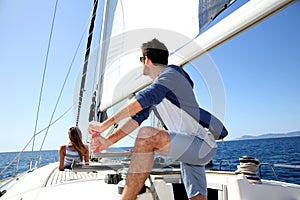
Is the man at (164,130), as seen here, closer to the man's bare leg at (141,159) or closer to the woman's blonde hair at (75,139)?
the man's bare leg at (141,159)

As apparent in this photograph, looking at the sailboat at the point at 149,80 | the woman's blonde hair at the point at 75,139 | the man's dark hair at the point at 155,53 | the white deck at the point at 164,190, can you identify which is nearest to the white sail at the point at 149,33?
the sailboat at the point at 149,80

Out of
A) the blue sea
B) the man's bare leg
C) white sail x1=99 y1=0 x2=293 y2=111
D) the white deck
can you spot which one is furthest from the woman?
the man's bare leg

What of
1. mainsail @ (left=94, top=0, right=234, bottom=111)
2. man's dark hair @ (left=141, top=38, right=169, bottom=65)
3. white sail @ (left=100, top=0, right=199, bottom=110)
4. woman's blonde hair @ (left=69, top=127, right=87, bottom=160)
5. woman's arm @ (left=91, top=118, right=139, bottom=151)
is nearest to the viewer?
woman's arm @ (left=91, top=118, right=139, bottom=151)

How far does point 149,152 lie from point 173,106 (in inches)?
15.5

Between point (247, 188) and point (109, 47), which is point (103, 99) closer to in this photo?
point (109, 47)

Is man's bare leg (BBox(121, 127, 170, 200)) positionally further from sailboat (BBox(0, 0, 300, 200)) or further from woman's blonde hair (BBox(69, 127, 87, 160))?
woman's blonde hair (BBox(69, 127, 87, 160))

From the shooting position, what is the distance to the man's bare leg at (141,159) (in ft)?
4.35

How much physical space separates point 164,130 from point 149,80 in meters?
1.77

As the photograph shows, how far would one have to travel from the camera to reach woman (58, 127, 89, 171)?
392cm

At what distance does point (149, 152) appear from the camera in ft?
4.44

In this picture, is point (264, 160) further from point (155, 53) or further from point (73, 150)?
point (155, 53)

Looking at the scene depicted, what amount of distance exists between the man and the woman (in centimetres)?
251

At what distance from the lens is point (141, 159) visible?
134 centimetres

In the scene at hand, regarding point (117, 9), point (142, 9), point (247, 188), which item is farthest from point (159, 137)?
point (117, 9)
